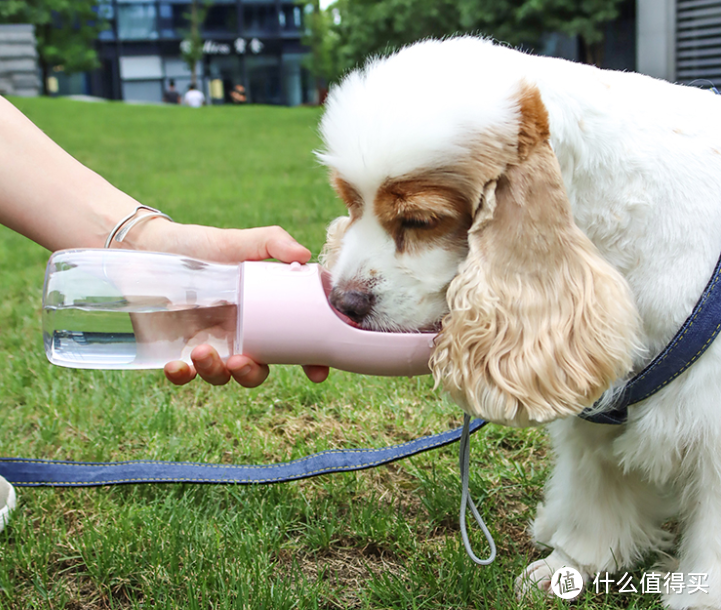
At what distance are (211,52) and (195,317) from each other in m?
52.5

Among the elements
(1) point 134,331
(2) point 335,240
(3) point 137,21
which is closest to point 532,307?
(2) point 335,240

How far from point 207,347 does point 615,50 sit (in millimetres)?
17414

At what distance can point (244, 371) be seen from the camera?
179 centimetres

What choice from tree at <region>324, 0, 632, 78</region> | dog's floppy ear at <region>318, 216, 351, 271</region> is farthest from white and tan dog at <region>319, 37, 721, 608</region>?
tree at <region>324, 0, 632, 78</region>

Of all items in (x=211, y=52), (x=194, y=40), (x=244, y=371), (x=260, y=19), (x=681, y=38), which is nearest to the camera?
(x=244, y=371)

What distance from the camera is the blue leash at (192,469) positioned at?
7.63 feet

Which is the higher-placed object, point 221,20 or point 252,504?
point 221,20

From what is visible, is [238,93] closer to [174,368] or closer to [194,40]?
[194,40]

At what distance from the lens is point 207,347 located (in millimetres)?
1818

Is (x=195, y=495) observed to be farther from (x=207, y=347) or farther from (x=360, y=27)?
(x=360, y=27)

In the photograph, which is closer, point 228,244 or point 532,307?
point 532,307

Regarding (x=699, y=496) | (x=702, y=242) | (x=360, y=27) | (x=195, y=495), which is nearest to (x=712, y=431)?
(x=699, y=496)

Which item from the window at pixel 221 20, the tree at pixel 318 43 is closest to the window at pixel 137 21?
the window at pixel 221 20

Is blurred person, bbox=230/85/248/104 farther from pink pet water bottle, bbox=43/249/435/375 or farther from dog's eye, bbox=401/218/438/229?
dog's eye, bbox=401/218/438/229
